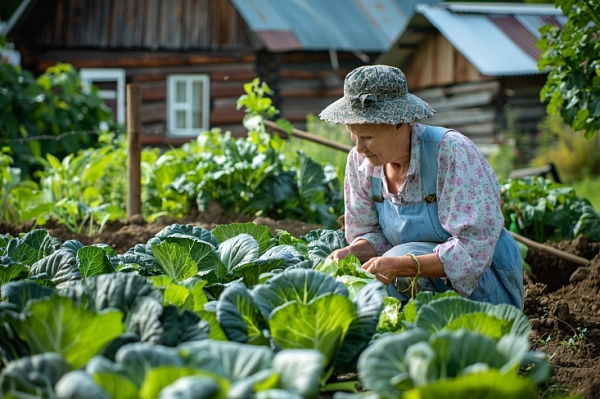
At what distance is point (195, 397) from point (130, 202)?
4.14m

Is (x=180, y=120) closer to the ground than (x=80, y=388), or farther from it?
farther from it

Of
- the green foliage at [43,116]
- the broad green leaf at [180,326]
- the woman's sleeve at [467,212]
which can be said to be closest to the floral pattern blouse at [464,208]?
the woman's sleeve at [467,212]

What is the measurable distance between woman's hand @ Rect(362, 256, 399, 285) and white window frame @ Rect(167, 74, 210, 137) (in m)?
13.1

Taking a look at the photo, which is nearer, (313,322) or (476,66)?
(313,322)

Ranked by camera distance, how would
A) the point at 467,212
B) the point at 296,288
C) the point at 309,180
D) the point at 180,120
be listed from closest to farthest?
1. the point at 296,288
2. the point at 467,212
3. the point at 309,180
4. the point at 180,120

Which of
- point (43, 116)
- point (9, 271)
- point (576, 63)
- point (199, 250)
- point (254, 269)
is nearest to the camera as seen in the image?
point (9, 271)

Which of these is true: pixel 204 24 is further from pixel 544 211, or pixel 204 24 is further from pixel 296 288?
pixel 296 288

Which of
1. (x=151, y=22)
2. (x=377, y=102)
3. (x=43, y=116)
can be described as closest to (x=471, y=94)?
(x=151, y=22)

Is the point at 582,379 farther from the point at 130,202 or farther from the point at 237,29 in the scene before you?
the point at 237,29

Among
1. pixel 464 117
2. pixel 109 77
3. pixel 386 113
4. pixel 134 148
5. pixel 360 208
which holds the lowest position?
pixel 360 208

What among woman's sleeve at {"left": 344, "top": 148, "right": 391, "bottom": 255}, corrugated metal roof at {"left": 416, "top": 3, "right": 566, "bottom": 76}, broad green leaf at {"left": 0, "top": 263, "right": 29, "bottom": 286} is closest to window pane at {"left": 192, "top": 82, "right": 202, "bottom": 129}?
corrugated metal roof at {"left": 416, "top": 3, "right": 566, "bottom": 76}

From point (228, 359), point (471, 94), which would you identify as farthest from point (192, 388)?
point (471, 94)

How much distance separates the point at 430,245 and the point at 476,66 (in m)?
12.0

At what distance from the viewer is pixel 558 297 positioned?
4133 mm
